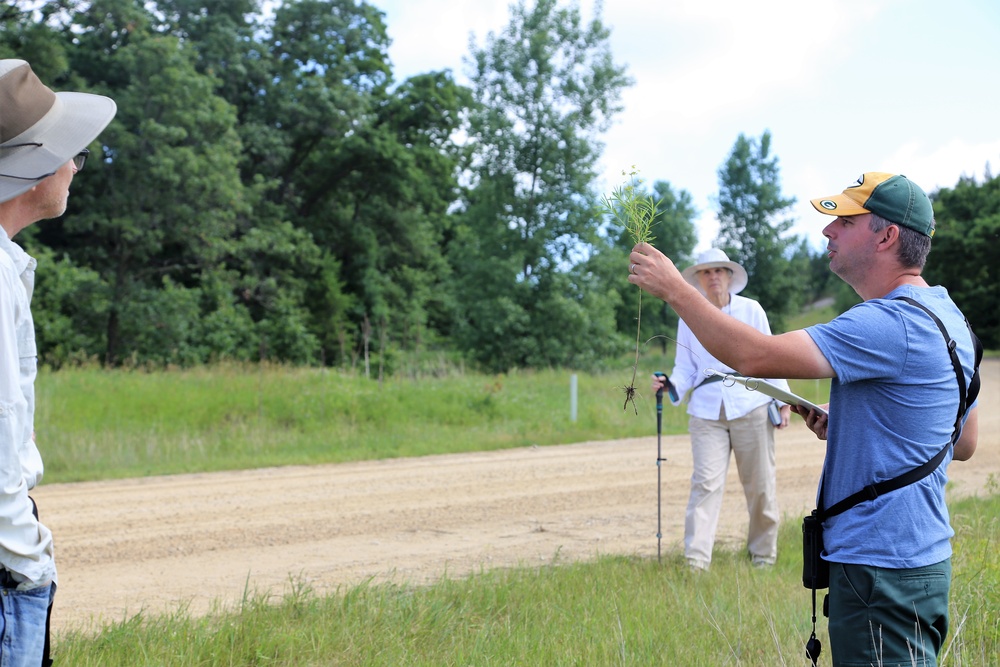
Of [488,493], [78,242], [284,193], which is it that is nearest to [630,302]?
[284,193]

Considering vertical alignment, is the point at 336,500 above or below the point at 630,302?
below

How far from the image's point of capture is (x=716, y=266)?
6629mm

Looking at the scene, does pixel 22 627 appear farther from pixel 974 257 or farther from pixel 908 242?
pixel 974 257

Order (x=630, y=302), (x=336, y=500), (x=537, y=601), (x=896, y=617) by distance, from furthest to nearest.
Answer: (x=630, y=302) < (x=336, y=500) < (x=537, y=601) < (x=896, y=617)

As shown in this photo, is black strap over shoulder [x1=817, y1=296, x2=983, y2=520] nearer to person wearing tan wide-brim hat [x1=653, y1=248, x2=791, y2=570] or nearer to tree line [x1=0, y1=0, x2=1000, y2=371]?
person wearing tan wide-brim hat [x1=653, y1=248, x2=791, y2=570]

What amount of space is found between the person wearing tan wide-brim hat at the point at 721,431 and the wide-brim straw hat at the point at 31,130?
4.75 m

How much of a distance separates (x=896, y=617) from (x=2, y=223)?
9.23 feet

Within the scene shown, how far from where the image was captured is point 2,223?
2.50 m

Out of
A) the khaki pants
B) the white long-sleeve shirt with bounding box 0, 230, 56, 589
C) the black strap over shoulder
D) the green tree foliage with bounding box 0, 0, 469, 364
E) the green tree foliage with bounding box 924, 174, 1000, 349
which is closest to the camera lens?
the white long-sleeve shirt with bounding box 0, 230, 56, 589

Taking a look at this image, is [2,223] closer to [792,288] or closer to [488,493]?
[488,493]

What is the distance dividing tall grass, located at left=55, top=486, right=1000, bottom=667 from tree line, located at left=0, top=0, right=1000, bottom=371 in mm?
19535

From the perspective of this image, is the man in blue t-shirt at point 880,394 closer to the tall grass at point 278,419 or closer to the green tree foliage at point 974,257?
the tall grass at point 278,419

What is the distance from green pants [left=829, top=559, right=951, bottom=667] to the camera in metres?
2.88

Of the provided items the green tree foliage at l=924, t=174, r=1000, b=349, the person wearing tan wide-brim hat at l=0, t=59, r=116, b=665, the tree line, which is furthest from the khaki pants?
the green tree foliage at l=924, t=174, r=1000, b=349
